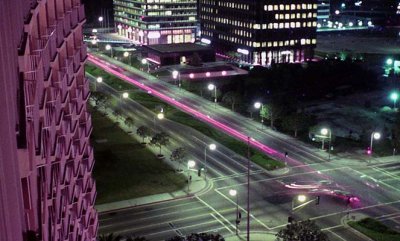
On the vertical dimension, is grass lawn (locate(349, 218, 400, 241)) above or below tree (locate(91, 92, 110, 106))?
below

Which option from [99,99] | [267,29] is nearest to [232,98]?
[99,99]

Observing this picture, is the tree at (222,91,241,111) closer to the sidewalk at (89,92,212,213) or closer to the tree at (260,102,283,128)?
the tree at (260,102,283,128)

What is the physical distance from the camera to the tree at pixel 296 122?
98438mm

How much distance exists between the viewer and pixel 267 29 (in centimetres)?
17100

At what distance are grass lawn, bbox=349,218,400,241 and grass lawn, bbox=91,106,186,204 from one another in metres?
24.1

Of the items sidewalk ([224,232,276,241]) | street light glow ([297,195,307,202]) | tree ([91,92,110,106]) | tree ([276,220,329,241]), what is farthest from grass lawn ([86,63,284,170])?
tree ([276,220,329,241])

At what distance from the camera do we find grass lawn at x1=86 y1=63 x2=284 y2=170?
281ft

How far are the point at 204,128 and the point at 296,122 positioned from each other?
56.4 feet

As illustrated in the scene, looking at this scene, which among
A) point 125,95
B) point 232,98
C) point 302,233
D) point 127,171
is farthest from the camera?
point 125,95

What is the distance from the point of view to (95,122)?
4333 inches

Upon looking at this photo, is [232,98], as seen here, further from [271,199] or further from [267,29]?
[267,29]

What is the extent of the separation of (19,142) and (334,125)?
326 ft

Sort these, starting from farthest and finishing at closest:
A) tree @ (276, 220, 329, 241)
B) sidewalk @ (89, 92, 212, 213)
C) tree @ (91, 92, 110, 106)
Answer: tree @ (91, 92, 110, 106) → sidewalk @ (89, 92, 212, 213) → tree @ (276, 220, 329, 241)

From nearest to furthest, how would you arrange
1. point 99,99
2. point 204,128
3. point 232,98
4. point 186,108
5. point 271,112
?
1. point 204,128
2. point 271,112
3. point 99,99
4. point 232,98
5. point 186,108
